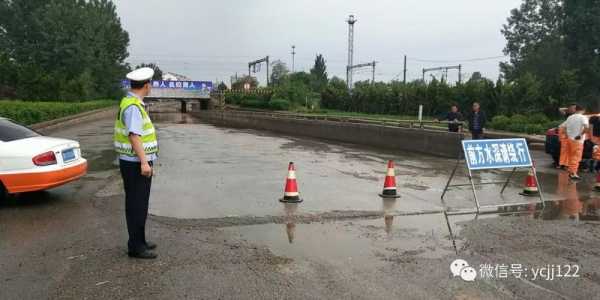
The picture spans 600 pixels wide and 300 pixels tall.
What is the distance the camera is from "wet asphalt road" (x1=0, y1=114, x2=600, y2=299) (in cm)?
447

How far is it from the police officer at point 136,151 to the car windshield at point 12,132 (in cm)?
347

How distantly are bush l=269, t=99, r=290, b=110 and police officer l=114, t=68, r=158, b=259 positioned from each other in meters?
46.7

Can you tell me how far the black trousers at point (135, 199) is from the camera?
201 inches

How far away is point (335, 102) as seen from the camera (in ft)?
159

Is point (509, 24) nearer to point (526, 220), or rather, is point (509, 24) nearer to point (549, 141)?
point (549, 141)

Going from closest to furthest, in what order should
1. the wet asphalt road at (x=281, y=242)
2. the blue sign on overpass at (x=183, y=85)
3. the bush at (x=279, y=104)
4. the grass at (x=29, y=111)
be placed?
the wet asphalt road at (x=281, y=242) → the grass at (x=29, y=111) → the bush at (x=279, y=104) → the blue sign on overpass at (x=183, y=85)

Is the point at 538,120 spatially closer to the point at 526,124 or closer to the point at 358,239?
the point at 526,124

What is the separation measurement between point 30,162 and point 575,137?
34.9 feet

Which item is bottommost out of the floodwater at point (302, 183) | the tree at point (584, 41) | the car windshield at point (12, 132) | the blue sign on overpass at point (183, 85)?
the floodwater at point (302, 183)

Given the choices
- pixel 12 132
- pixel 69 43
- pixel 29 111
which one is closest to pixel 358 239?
pixel 12 132

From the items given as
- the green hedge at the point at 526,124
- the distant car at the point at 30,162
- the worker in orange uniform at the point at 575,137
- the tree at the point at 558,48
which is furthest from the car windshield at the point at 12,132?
the tree at the point at 558,48

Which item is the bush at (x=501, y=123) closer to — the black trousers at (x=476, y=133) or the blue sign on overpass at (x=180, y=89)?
the black trousers at (x=476, y=133)

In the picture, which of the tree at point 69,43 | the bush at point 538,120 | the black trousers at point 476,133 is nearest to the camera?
the black trousers at point 476,133

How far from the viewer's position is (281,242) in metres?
5.89
